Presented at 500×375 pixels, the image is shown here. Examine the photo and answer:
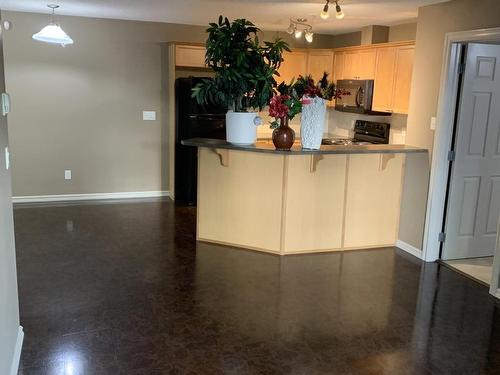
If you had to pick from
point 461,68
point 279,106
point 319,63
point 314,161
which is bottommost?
point 314,161

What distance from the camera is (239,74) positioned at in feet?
13.5

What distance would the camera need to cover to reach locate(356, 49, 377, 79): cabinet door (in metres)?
5.86

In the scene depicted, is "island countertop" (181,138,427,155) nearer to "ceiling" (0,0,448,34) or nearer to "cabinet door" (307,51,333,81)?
"ceiling" (0,0,448,34)

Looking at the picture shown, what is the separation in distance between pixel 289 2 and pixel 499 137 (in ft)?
7.64

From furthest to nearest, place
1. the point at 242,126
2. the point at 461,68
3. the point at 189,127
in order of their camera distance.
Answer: the point at 189,127
the point at 242,126
the point at 461,68

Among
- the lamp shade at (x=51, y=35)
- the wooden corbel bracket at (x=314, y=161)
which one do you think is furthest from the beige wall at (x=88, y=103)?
the wooden corbel bracket at (x=314, y=161)

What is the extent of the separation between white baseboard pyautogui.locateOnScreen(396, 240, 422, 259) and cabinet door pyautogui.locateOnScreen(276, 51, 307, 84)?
9.99 feet

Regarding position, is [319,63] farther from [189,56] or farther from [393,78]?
[189,56]

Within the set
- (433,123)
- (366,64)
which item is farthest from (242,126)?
(366,64)

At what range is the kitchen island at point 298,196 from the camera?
4434 mm

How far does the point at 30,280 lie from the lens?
374cm

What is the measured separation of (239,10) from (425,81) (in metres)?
2.02

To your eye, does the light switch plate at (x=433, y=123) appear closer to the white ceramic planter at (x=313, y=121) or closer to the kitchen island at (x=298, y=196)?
the kitchen island at (x=298, y=196)

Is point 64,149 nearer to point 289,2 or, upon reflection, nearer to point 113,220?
point 113,220
